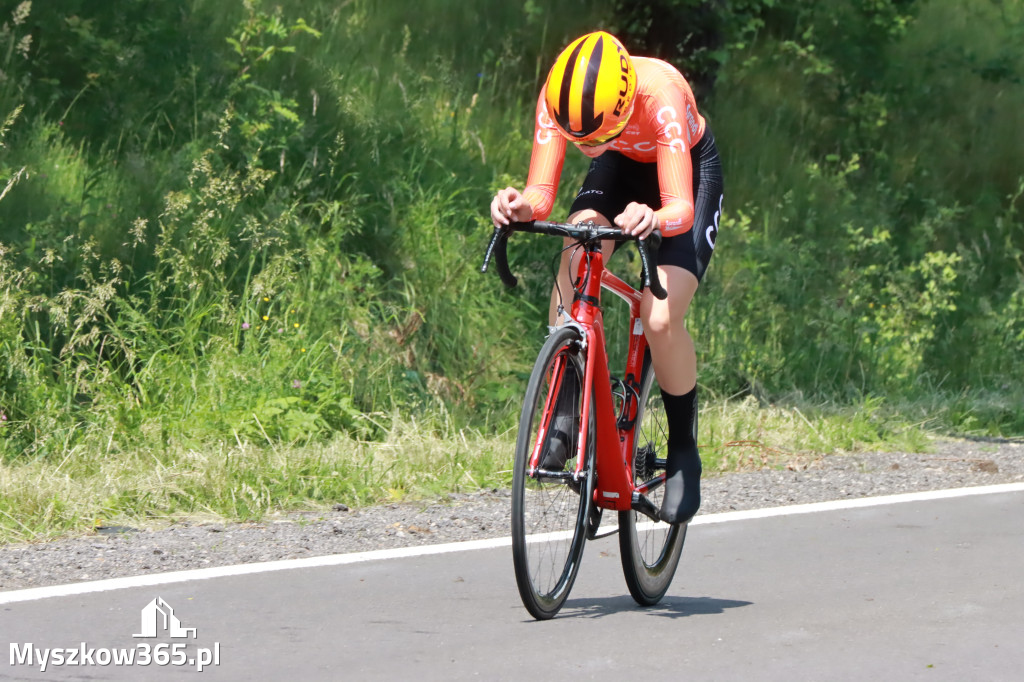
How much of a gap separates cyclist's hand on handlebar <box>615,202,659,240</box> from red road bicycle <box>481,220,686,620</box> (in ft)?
0.12

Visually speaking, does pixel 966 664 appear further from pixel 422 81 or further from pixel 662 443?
pixel 422 81

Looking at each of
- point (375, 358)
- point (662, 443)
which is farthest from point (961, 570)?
point (375, 358)

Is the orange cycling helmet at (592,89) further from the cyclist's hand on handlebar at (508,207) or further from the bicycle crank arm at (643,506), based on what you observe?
the bicycle crank arm at (643,506)

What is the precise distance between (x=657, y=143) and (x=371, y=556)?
2.18 m

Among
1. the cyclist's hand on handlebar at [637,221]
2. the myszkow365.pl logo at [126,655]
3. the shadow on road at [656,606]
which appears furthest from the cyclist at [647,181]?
the myszkow365.pl logo at [126,655]

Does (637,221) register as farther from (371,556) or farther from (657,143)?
(371,556)

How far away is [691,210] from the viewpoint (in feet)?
17.0

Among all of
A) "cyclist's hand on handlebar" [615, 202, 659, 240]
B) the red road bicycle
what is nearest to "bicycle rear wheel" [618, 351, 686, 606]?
the red road bicycle

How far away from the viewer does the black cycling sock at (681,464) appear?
18.1 ft

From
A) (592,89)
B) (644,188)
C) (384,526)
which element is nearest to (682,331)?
(644,188)

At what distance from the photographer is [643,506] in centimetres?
538

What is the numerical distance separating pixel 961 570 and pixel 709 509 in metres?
1.60

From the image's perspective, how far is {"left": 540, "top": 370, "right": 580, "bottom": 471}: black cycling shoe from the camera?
500 centimetres

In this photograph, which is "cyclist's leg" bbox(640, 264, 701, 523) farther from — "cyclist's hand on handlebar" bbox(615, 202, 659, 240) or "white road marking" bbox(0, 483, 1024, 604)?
"white road marking" bbox(0, 483, 1024, 604)
